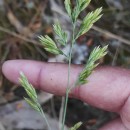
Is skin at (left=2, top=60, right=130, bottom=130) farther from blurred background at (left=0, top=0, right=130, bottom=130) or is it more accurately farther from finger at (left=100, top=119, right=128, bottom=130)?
blurred background at (left=0, top=0, right=130, bottom=130)

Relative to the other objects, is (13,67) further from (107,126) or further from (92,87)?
(107,126)

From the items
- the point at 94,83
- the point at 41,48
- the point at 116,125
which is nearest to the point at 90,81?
the point at 94,83

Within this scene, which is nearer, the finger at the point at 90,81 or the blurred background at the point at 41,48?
the finger at the point at 90,81

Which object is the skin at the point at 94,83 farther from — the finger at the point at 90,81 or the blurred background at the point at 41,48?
the blurred background at the point at 41,48

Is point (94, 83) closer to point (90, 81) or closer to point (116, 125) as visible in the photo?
point (90, 81)

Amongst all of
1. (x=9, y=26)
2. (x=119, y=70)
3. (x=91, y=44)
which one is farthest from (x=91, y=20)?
(x=9, y=26)

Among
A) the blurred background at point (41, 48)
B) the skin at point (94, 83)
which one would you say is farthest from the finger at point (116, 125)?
the blurred background at point (41, 48)

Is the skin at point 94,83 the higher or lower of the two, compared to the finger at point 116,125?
higher
